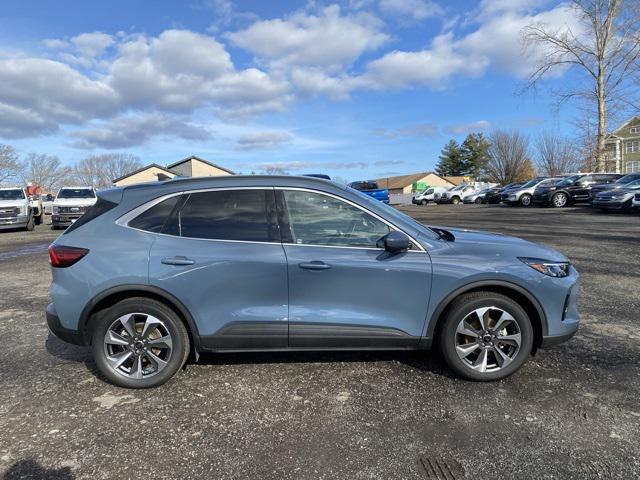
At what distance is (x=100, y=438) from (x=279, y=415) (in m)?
1.18

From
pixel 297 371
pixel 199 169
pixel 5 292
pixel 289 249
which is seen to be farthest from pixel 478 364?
pixel 199 169

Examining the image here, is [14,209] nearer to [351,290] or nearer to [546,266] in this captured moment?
[351,290]

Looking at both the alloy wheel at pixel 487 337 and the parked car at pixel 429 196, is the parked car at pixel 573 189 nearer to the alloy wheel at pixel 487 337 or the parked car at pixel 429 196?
the parked car at pixel 429 196

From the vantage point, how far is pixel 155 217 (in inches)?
137

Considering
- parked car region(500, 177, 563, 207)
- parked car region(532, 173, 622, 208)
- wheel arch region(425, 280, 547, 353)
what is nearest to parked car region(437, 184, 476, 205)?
parked car region(500, 177, 563, 207)

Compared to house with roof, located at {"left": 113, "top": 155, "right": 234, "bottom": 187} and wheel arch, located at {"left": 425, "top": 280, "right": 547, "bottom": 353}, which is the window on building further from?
wheel arch, located at {"left": 425, "top": 280, "right": 547, "bottom": 353}

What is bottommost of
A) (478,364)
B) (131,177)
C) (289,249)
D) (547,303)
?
(478,364)

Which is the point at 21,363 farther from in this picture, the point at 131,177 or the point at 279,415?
the point at 131,177

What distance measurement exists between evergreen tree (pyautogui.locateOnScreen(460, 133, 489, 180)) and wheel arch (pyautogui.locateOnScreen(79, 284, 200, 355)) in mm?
85443

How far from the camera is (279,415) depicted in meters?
3.09

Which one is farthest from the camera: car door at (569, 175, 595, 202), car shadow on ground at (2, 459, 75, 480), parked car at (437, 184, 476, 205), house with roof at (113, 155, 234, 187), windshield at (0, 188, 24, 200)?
house with roof at (113, 155, 234, 187)

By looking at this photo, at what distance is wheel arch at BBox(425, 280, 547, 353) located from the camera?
11.1ft

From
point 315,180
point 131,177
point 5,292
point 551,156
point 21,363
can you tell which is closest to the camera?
point 315,180

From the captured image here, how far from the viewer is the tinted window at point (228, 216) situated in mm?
3439
